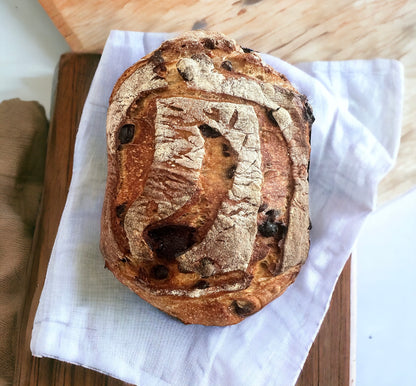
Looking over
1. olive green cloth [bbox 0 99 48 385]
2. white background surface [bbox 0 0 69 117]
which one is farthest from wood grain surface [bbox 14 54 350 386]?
white background surface [bbox 0 0 69 117]

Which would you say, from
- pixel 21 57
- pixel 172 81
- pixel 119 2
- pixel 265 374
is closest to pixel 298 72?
pixel 172 81

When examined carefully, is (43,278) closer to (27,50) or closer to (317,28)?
(27,50)

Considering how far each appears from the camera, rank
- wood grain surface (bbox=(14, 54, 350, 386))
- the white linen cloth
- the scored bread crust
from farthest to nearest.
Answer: wood grain surface (bbox=(14, 54, 350, 386)) < the white linen cloth < the scored bread crust

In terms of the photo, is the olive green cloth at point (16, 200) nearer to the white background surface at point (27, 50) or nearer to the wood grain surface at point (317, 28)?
the white background surface at point (27, 50)

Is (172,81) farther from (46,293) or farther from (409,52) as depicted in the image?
(409,52)

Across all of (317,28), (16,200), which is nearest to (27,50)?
(16,200)

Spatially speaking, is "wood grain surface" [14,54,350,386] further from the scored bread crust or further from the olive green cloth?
the scored bread crust
